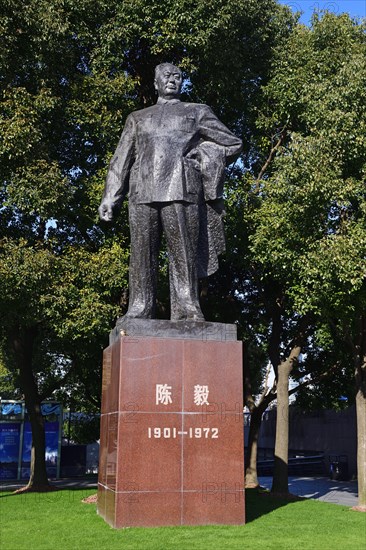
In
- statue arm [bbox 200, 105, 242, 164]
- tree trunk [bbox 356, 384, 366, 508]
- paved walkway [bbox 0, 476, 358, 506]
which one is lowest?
paved walkway [bbox 0, 476, 358, 506]

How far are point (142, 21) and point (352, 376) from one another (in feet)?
33.2

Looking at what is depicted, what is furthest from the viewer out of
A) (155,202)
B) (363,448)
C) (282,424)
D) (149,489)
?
(282,424)

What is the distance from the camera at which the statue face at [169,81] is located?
847 cm

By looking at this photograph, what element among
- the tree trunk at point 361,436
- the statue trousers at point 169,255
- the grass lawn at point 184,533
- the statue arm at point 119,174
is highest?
the statue arm at point 119,174

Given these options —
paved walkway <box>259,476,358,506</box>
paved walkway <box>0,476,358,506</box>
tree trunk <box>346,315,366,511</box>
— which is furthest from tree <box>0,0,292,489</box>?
paved walkway <box>259,476,358,506</box>

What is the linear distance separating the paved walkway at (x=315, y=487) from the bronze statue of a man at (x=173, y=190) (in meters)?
9.14

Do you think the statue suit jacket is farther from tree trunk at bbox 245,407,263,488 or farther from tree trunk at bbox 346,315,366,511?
tree trunk at bbox 245,407,263,488

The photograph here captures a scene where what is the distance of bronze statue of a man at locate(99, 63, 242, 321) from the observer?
802cm

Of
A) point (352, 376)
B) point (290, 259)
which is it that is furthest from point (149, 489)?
point (352, 376)

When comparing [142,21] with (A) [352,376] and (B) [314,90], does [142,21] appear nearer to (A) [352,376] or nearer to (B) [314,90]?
(B) [314,90]

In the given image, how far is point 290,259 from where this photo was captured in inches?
488

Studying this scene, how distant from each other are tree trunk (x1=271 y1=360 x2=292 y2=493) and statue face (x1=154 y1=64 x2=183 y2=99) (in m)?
8.55

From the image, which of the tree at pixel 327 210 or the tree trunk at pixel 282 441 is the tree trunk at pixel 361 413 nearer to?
the tree at pixel 327 210

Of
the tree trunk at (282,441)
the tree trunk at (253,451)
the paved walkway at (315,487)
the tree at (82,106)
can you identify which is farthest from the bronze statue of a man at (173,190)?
the tree trunk at (253,451)
